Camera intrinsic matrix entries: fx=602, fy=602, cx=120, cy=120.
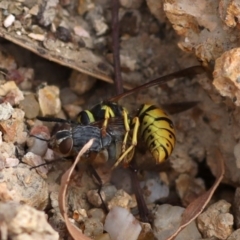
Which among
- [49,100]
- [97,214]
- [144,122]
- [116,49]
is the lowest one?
[97,214]

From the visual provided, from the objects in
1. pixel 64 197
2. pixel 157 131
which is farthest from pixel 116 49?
pixel 64 197

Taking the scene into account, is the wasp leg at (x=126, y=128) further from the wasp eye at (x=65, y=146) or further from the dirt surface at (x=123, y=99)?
the wasp eye at (x=65, y=146)

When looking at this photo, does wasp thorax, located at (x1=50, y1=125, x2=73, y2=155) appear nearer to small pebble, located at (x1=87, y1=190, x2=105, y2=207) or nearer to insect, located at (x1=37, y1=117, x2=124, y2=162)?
insect, located at (x1=37, y1=117, x2=124, y2=162)

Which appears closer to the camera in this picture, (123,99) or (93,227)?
(93,227)

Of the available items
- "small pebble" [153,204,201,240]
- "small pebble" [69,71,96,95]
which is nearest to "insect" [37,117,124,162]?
"small pebble" [69,71,96,95]

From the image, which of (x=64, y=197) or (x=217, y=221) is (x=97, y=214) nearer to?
(x=64, y=197)

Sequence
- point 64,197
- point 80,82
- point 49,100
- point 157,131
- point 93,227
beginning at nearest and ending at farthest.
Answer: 1. point 64,197
2. point 93,227
3. point 157,131
4. point 49,100
5. point 80,82

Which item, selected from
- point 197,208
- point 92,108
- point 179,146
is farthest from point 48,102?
point 197,208
